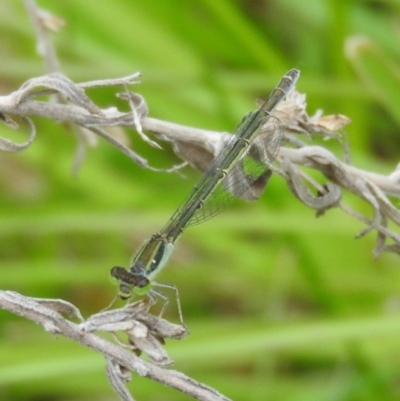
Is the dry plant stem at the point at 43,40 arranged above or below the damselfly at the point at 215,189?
above

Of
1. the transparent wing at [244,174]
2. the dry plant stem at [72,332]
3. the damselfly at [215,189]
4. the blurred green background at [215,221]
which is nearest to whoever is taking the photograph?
the dry plant stem at [72,332]

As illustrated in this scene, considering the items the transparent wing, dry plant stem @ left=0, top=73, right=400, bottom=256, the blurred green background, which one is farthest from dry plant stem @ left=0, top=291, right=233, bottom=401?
the blurred green background

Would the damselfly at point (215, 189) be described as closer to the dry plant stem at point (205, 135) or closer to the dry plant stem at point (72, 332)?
the dry plant stem at point (205, 135)

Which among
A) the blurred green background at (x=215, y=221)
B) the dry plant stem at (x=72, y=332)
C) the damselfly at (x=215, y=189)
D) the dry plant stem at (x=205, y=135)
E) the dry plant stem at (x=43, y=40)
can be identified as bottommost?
the dry plant stem at (x=72, y=332)

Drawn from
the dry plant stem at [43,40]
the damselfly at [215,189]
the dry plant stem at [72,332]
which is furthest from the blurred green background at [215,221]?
the dry plant stem at [72,332]

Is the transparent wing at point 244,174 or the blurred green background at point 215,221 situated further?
the blurred green background at point 215,221

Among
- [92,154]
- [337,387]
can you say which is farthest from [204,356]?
[92,154]

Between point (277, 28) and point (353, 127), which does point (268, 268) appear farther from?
point (277, 28)

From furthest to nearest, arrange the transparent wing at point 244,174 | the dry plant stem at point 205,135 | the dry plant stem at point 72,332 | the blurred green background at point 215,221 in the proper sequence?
1. the blurred green background at point 215,221
2. the transparent wing at point 244,174
3. the dry plant stem at point 205,135
4. the dry plant stem at point 72,332

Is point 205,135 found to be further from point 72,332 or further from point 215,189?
point 215,189
